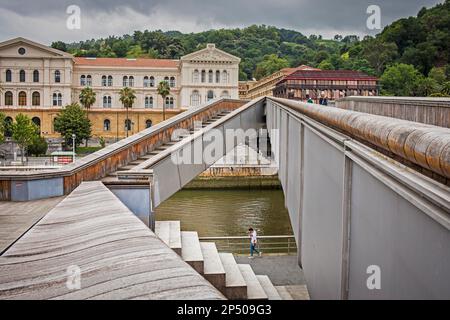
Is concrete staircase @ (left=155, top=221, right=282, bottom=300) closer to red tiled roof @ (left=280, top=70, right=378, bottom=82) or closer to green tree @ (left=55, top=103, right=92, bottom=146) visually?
red tiled roof @ (left=280, top=70, right=378, bottom=82)

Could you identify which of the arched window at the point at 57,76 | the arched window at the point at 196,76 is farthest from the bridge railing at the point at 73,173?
the arched window at the point at 57,76

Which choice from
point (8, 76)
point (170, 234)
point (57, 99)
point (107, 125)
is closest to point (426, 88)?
point (170, 234)

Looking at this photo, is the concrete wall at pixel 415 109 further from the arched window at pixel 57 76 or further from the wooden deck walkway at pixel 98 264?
the arched window at pixel 57 76

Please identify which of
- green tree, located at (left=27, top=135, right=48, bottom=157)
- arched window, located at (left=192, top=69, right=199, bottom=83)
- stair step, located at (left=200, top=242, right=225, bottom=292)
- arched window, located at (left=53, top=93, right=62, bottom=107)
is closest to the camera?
stair step, located at (left=200, top=242, right=225, bottom=292)

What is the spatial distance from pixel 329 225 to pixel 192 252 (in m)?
5.77

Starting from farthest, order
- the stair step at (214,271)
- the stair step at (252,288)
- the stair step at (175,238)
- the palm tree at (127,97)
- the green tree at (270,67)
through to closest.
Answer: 1. the green tree at (270,67)
2. the palm tree at (127,97)
3. the stair step at (252,288)
4. the stair step at (175,238)
5. the stair step at (214,271)

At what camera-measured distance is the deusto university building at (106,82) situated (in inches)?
3221

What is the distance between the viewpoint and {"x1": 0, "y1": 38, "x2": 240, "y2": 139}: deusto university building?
81812 mm

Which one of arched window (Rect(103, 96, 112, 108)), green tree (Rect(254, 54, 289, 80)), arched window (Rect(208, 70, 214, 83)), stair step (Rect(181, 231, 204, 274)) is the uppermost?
green tree (Rect(254, 54, 289, 80))

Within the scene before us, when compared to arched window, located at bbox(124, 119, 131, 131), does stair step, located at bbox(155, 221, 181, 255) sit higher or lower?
lower

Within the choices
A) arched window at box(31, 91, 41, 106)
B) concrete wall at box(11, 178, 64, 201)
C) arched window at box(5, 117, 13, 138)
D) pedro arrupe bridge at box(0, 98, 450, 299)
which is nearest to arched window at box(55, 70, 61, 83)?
arched window at box(31, 91, 41, 106)

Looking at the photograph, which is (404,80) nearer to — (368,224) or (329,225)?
(329,225)

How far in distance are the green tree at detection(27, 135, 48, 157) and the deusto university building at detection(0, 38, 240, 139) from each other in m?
20.1

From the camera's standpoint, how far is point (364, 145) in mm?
5586
